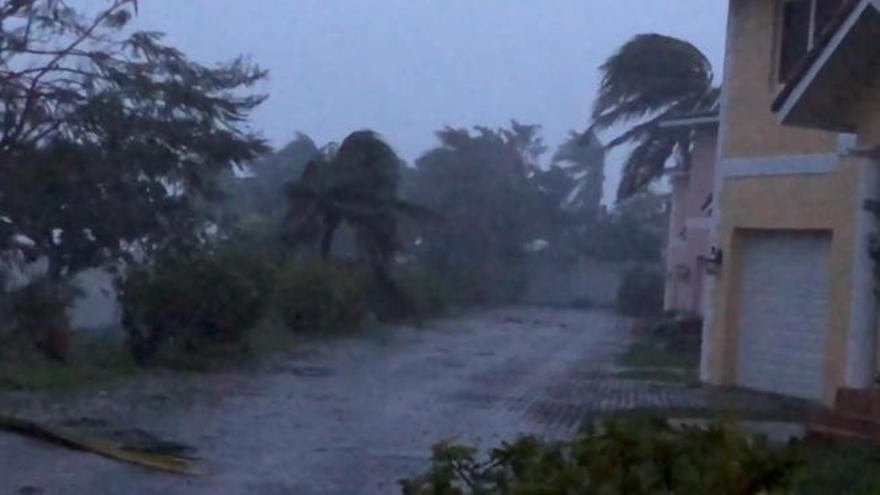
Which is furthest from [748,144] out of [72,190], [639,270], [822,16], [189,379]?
[639,270]

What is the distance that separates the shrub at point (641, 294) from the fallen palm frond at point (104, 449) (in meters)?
48.8

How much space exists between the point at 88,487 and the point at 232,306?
1551 centimetres

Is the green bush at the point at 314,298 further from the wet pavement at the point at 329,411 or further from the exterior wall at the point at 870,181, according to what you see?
the exterior wall at the point at 870,181

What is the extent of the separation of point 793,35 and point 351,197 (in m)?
22.9

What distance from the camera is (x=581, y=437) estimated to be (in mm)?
8742

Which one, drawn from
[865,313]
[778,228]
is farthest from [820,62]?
[778,228]

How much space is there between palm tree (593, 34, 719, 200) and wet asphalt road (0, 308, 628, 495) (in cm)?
1965

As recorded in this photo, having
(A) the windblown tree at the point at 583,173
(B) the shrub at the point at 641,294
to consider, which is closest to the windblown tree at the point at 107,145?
(B) the shrub at the point at 641,294

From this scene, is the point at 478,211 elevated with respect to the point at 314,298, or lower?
elevated

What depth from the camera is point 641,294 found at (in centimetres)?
6662

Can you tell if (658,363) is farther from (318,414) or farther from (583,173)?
(583,173)

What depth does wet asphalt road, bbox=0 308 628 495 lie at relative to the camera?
577 inches

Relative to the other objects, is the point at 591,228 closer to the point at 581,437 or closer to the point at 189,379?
the point at 189,379

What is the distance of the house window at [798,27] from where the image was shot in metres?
22.7
